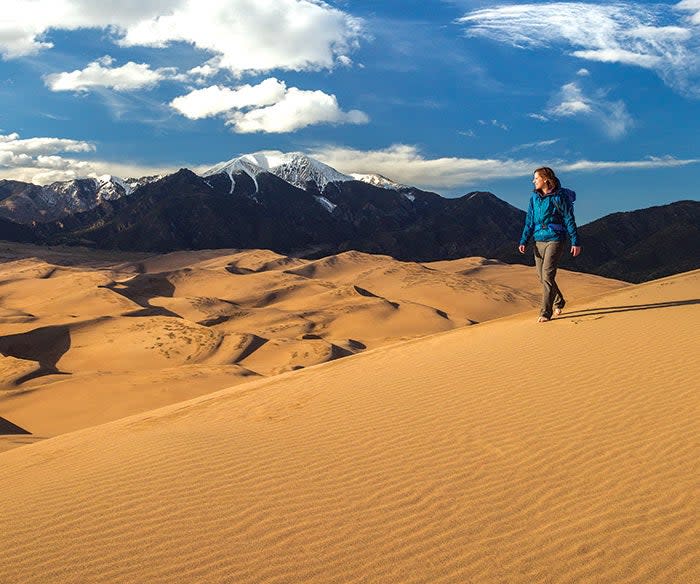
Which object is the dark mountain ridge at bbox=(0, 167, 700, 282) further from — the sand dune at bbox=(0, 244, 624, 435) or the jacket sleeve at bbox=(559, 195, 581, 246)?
the jacket sleeve at bbox=(559, 195, 581, 246)

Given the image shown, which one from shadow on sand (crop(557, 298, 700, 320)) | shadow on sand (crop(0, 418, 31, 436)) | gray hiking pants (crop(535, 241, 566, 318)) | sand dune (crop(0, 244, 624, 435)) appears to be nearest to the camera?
gray hiking pants (crop(535, 241, 566, 318))

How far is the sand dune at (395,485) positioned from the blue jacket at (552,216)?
196 cm

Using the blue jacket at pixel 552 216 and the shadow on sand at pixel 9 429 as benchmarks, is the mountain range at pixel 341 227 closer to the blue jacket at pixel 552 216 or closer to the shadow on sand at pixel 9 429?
the blue jacket at pixel 552 216

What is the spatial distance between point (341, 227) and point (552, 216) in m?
165

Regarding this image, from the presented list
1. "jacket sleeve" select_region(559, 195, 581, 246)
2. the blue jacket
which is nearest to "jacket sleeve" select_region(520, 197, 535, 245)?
the blue jacket

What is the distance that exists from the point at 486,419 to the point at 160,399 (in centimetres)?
979

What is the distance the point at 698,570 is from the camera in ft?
10.1

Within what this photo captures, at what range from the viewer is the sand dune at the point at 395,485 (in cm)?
333

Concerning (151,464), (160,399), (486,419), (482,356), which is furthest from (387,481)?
(160,399)

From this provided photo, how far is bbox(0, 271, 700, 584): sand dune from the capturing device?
333 cm

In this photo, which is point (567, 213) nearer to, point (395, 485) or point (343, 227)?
point (395, 485)

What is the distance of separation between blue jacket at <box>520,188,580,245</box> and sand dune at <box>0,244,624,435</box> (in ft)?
27.4

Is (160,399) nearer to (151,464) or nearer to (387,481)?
(151,464)

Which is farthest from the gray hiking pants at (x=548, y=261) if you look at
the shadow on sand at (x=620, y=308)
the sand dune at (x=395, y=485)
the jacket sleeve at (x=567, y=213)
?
the sand dune at (x=395, y=485)
